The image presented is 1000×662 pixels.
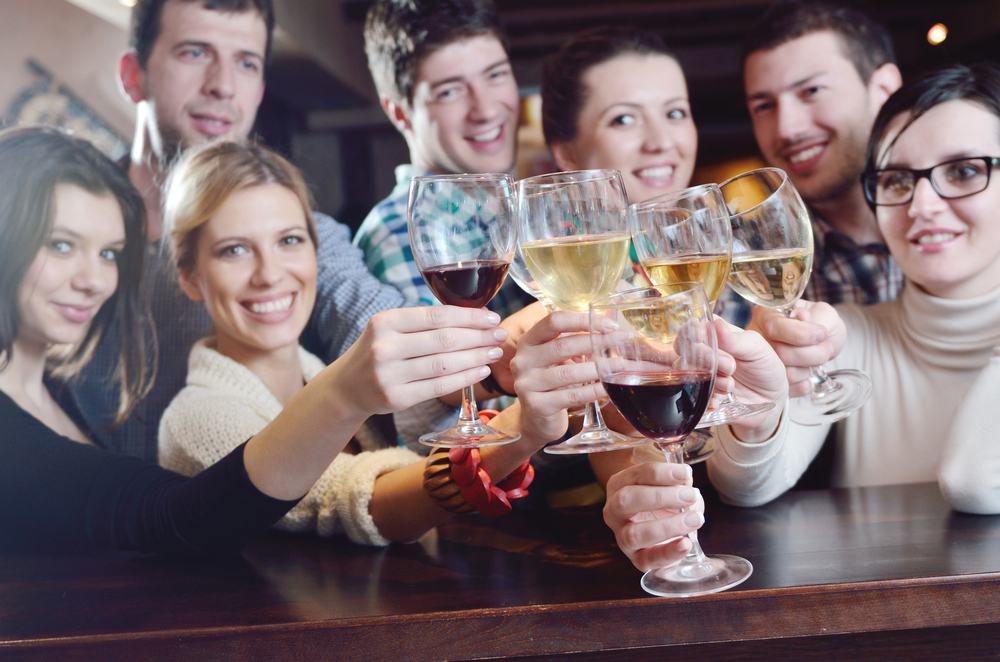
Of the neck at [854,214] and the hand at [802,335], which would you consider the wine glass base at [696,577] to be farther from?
the neck at [854,214]

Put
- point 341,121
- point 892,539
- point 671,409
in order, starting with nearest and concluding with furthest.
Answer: point 671,409
point 892,539
point 341,121

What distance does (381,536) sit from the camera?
147 cm

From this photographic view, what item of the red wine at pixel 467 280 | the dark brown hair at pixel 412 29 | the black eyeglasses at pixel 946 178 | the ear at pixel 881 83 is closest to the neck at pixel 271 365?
the dark brown hair at pixel 412 29

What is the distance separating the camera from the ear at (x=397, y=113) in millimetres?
2127

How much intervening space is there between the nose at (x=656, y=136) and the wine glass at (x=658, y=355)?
112 cm

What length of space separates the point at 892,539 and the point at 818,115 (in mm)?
1342

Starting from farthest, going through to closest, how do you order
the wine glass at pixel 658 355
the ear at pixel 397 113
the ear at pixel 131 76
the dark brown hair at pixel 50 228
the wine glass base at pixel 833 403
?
the ear at pixel 397 113, the ear at pixel 131 76, the dark brown hair at pixel 50 228, the wine glass base at pixel 833 403, the wine glass at pixel 658 355

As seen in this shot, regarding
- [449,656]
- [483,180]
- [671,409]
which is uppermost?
[483,180]

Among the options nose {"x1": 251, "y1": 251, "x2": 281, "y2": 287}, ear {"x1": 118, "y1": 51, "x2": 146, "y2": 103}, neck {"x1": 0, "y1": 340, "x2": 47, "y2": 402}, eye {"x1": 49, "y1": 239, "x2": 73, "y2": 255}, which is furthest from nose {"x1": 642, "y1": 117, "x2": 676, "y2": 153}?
neck {"x1": 0, "y1": 340, "x2": 47, "y2": 402}

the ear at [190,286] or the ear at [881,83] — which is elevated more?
the ear at [881,83]

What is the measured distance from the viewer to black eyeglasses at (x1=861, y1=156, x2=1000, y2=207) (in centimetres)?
164

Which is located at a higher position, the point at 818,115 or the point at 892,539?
the point at 818,115

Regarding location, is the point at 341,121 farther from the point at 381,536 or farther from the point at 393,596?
the point at 393,596

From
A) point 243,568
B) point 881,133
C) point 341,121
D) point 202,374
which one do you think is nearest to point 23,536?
point 202,374
